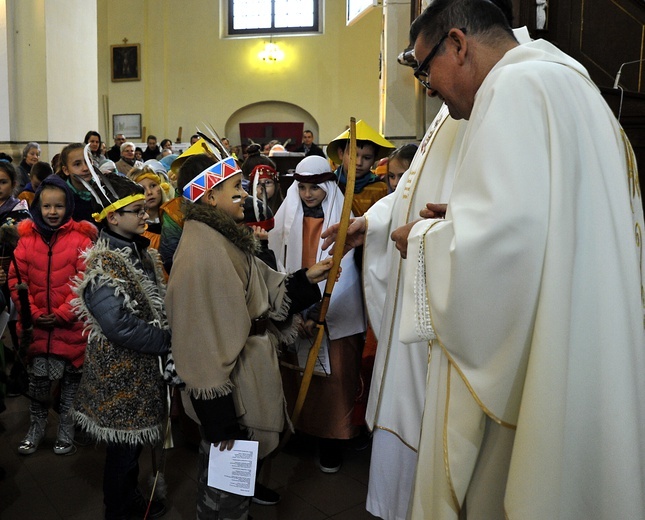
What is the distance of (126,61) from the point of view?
17828 millimetres

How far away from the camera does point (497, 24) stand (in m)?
1.78

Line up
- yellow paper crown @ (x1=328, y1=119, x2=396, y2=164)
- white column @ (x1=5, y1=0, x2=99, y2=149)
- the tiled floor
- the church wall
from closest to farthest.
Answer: the tiled floor → yellow paper crown @ (x1=328, y1=119, x2=396, y2=164) → white column @ (x1=5, y1=0, x2=99, y2=149) → the church wall

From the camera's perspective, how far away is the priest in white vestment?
4.75 ft

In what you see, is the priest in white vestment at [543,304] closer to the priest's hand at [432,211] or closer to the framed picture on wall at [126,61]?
the priest's hand at [432,211]

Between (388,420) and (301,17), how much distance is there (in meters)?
17.1

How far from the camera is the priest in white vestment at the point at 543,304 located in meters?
1.45

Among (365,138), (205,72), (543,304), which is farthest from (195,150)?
(205,72)

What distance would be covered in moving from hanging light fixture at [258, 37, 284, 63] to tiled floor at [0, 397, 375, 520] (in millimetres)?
15377

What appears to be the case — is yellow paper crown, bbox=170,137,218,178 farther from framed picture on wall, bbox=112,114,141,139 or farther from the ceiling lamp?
framed picture on wall, bbox=112,114,141,139

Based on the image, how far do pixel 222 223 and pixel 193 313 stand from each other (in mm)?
334

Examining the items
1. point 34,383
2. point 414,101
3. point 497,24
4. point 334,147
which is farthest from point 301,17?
point 497,24

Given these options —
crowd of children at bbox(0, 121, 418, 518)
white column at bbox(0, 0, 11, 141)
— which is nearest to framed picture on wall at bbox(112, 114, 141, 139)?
white column at bbox(0, 0, 11, 141)

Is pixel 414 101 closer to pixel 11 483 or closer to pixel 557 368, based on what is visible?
pixel 11 483

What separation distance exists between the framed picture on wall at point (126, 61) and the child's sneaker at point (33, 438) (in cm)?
1576
